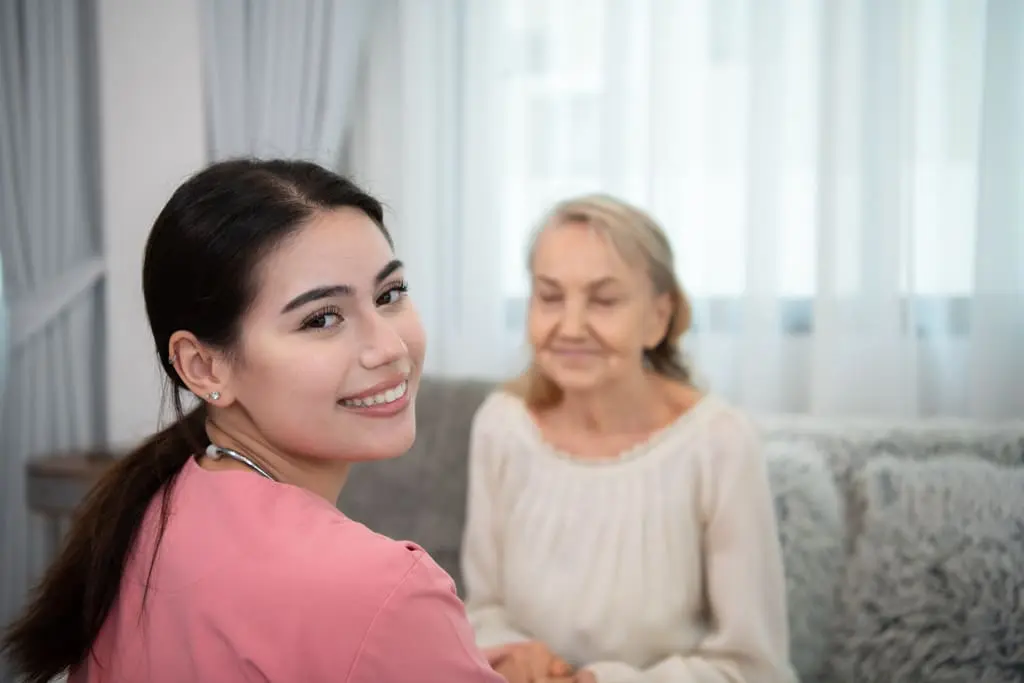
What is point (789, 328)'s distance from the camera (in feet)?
6.98

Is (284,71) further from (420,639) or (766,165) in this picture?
(420,639)

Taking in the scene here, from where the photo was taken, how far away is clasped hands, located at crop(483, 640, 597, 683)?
125 cm

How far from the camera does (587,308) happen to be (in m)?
1.44

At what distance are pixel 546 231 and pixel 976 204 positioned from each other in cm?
106

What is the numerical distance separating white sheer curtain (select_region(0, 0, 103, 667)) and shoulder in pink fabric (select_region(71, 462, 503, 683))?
1.56m

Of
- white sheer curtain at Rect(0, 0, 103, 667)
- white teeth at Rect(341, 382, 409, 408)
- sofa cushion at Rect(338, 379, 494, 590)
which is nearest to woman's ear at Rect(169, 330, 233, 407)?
white teeth at Rect(341, 382, 409, 408)

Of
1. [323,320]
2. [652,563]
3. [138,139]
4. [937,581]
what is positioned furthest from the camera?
[138,139]

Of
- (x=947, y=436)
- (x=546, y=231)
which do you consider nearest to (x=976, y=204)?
(x=947, y=436)

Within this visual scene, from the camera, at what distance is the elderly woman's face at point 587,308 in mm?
1424

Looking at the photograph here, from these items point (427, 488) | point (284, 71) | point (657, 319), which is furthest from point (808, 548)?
point (284, 71)

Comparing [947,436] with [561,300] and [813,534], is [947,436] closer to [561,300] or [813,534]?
[813,534]

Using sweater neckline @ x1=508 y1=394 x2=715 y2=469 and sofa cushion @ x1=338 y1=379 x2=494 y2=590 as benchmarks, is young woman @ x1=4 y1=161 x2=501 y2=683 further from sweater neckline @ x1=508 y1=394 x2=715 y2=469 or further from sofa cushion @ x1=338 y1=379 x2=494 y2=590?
sofa cushion @ x1=338 y1=379 x2=494 y2=590

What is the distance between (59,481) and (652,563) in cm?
137

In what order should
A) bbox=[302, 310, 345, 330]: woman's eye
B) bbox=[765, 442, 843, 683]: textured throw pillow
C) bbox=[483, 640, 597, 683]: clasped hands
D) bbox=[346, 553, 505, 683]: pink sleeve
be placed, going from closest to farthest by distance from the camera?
1. bbox=[346, 553, 505, 683]: pink sleeve
2. bbox=[302, 310, 345, 330]: woman's eye
3. bbox=[483, 640, 597, 683]: clasped hands
4. bbox=[765, 442, 843, 683]: textured throw pillow
